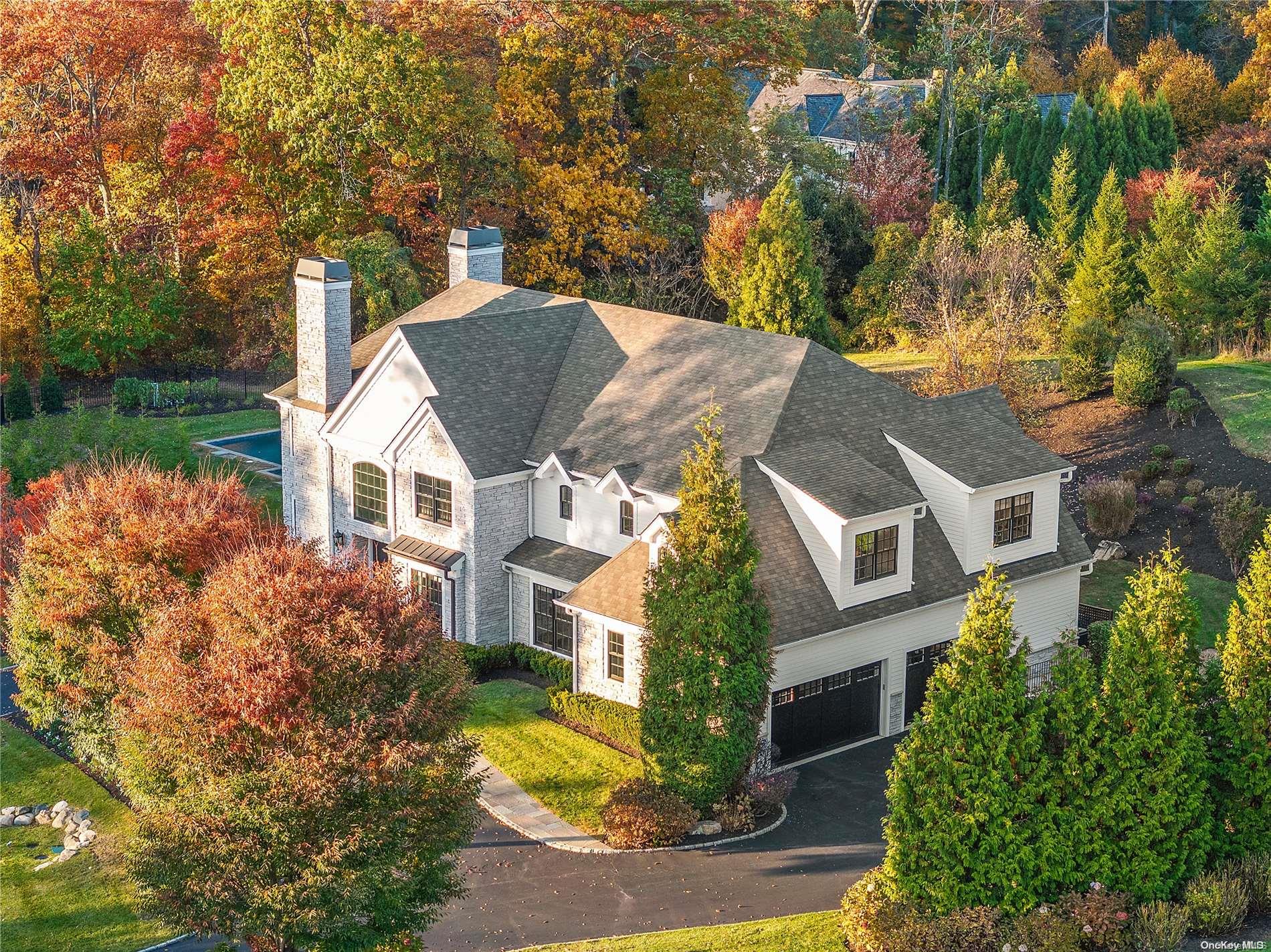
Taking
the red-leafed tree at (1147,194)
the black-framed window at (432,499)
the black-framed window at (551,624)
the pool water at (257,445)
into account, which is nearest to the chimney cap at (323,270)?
the black-framed window at (432,499)

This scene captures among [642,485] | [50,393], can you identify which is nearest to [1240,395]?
[642,485]

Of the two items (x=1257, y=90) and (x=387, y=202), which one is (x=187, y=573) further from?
(x=1257, y=90)

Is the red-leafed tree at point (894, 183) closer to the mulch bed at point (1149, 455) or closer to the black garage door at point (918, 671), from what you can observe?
the mulch bed at point (1149, 455)

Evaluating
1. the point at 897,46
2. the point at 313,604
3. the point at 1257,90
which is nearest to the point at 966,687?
the point at 313,604

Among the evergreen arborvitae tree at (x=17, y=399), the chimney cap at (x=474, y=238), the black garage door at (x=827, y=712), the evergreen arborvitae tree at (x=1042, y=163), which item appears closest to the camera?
the black garage door at (x=827, y=712)

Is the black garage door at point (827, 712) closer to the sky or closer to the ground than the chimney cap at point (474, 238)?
closer to the ground
